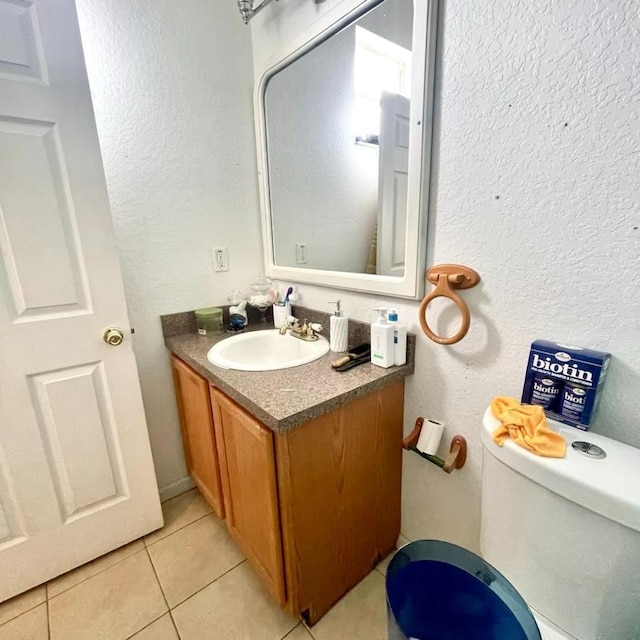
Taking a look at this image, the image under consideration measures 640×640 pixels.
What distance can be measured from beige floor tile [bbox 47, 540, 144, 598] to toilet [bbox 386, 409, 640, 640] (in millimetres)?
1149

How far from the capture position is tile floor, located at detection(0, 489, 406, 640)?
40.1 inches

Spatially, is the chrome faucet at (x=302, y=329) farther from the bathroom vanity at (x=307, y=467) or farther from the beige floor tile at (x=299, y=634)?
the beige floor tile at (x=299, y=634)

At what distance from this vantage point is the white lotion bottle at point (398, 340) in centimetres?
101

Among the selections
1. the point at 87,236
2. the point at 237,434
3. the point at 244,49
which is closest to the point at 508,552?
the point at 237,434

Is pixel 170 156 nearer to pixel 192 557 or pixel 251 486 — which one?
pixel 251 486

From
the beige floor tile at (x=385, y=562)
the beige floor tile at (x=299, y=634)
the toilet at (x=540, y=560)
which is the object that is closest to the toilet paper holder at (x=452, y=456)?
the toilet at (x=540, y=560)

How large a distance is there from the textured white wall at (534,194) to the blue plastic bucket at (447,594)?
0.32m

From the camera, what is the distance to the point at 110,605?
1104 mm

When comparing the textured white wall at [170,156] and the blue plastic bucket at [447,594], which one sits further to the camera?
the textured white wall at [170,156]

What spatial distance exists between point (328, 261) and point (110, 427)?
1045mm

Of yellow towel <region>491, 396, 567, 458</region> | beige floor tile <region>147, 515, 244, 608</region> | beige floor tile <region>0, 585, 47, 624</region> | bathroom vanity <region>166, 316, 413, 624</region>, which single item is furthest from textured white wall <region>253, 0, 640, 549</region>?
beige floor tile <region>0, 585, 47, 624</region>

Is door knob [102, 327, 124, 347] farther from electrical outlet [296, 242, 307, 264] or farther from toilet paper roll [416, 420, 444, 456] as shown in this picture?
toilet paper roll [416, 420, 444, 456]

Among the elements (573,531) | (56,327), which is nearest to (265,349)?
(56,327)

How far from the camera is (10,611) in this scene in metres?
1.10
